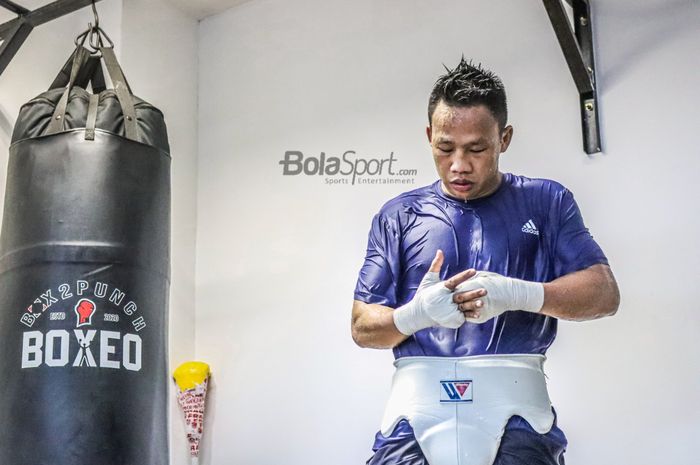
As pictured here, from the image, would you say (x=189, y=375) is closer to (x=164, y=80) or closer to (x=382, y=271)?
(x=164, y=80)

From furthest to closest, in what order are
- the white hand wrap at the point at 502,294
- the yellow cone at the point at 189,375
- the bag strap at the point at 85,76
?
the yellow cone at the point at 189,375 < the bag strap at the point at 85,76 < the white hand wrap at the point at 502,294

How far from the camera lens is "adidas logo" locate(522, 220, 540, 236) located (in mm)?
2123

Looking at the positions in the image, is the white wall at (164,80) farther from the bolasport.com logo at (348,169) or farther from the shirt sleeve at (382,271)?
the shirt sleeve at (382,271)

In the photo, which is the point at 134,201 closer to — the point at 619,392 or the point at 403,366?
the point at 403,366

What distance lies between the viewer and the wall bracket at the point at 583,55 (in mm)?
3133

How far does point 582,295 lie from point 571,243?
0.50 feet

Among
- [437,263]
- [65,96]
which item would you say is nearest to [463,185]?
[437,263]

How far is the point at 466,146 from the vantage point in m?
2.17

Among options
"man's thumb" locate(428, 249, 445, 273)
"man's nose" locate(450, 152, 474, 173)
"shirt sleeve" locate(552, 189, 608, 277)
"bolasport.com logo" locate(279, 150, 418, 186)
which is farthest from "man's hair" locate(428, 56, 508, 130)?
"bolasport.com logo" locate(279, 150, 418, 186)

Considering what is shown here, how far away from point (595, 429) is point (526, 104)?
1.27 metres

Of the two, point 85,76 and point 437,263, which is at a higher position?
point 85,76

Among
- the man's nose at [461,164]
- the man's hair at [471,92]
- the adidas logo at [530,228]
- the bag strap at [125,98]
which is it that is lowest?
the adidas logo at [530,228]

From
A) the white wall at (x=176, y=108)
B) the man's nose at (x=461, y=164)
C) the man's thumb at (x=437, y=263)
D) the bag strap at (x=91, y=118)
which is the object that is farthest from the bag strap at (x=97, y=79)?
the man's thumb at (x=437, y=263)

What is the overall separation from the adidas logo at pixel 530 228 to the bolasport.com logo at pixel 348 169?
161cm
